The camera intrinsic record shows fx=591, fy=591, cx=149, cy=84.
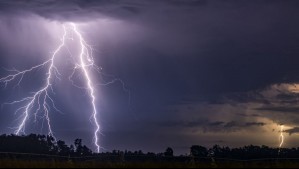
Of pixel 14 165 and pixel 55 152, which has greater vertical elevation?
pixel 55 152

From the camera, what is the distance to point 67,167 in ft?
71.9

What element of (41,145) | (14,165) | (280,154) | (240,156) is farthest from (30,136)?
(14,165)

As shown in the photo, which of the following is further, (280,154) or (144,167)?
(280,154)

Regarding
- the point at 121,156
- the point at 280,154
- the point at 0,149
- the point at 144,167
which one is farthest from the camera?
the point at 280,154

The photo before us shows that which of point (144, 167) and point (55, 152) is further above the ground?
point (55, 152)

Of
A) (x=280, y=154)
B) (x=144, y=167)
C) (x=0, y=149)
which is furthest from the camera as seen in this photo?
(x=280, y=154)

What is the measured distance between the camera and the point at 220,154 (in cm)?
8269

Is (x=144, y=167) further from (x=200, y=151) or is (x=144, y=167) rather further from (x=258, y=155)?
(x=258, y=155)

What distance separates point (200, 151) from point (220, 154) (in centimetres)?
485

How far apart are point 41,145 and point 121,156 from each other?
43.9 m

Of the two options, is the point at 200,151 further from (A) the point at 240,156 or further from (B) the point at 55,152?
(B) the point at 55,152

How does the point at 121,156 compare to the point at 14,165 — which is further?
the point at 121,156

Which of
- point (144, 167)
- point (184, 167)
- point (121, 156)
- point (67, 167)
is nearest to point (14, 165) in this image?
point (67, 167)

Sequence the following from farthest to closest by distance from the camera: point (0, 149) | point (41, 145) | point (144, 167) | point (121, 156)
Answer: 1. point (41, 145)
2. point (0, 149)
3. point (121, 156)
4. point (144, 167)
